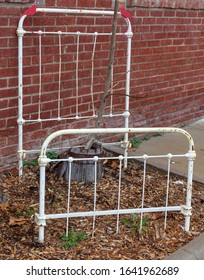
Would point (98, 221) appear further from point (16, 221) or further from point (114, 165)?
point (114, 165)

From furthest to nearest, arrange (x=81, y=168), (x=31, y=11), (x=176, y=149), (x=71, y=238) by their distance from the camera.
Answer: (x=176, y=149) < (x=81, y=168) < (x=31, y=11) < (x=71, y=238)

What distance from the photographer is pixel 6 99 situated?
4949 mm

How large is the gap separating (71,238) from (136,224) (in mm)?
572

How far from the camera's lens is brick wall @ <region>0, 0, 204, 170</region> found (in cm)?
498

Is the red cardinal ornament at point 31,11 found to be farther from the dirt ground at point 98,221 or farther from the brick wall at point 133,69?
the dirt ground at point 98,221

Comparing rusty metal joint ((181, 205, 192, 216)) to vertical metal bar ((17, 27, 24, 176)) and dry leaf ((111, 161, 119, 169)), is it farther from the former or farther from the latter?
vertical metal bar ((17, 27, 24, 176))

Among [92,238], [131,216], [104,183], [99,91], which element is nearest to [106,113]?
[99,91]

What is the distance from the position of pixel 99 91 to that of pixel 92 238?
2.44m

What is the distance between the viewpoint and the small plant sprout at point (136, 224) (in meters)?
4.06

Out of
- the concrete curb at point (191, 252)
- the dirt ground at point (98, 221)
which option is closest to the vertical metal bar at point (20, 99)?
the dirt ground at point (98, 221)

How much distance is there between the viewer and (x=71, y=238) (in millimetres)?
3846

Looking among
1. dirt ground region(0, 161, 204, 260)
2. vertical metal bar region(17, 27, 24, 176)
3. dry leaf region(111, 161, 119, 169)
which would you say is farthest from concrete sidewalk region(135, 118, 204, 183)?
vertical metal bar region(17, 27, 24, 176)

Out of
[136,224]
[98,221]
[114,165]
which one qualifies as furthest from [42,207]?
[114,165]

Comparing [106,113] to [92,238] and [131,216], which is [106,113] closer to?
[131,216]
